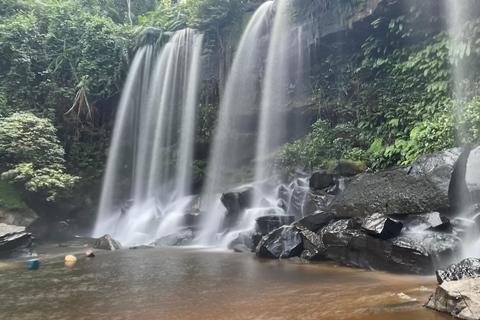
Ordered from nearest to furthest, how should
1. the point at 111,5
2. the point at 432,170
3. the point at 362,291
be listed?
1. the point at 362,291
2. the point at 432,170
3. the point at 111,5

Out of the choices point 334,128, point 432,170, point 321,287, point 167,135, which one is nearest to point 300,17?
point 334,128

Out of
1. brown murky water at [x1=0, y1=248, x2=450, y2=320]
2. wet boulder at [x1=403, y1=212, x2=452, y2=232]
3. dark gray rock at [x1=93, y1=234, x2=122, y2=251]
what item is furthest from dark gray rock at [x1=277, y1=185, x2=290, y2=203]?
dark gray rock at [x1=93, y1=234, x2=122, y2=251]

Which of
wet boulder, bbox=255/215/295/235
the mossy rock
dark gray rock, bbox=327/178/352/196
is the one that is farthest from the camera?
the mossy rock

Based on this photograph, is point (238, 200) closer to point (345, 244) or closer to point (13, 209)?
point (345, 244)

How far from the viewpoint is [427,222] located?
783cm

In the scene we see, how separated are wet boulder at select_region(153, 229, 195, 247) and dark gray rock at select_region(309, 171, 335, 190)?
4.63 metres

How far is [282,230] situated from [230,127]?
985cm

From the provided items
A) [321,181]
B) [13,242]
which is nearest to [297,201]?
[321,181]

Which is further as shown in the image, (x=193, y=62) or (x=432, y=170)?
(x=193, y=62)

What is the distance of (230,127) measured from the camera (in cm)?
1883

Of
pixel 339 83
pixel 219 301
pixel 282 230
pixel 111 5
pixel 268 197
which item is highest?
pixel 111 5

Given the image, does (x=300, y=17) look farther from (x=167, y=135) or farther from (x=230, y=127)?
(x=167, y=135)

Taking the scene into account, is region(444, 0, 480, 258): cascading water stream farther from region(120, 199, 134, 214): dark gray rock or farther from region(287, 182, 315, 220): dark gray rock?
region(120, 199, 134, 214): dark gray rock

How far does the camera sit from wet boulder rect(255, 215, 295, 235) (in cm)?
1089
